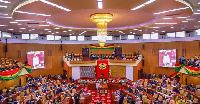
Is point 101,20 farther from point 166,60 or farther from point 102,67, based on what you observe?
point 166,60

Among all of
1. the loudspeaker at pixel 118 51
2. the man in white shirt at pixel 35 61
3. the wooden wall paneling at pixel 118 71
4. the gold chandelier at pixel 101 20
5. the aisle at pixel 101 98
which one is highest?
the gold chandelier at pixel 101 20

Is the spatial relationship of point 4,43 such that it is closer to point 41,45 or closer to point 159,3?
point 41,45

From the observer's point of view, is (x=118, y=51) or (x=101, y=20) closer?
(x=101, y=20)

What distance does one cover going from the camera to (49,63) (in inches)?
1236

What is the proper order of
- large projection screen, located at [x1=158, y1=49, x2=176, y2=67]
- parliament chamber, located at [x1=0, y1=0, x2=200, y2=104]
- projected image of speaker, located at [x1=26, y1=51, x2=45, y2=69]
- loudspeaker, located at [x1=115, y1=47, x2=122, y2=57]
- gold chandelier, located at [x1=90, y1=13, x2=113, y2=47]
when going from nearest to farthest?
gold chandelier, located at [x1=90, y1=13, x2=113, y2=47], parliament chamber, located at [x1=0, y1=0, x2=200, y2=104], large projection screen, located at [x1=158, y1=49, x2=176, y2=67], projected image of speaker, located at [x1=26, y1=51, x2=45, y2=69], loudspeaker, located at [x1=115, y1=47, x2=122, y2=57]

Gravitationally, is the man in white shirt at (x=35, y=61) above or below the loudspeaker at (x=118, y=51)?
below

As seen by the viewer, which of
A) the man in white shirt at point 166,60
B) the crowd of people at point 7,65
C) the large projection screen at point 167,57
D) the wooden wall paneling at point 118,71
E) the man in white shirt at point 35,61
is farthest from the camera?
the man in white shirt at point 35,61

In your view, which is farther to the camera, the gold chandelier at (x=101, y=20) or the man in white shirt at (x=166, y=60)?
the man in white shirt at (x=166, y=60)

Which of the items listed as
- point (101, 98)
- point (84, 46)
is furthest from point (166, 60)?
point (101, 98)

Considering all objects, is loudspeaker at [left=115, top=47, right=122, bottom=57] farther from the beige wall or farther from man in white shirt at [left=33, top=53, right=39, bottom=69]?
man in white shirt at [left=33, top=53, right=39, bottom=69]

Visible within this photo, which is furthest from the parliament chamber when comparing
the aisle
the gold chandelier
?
the gold chandelier

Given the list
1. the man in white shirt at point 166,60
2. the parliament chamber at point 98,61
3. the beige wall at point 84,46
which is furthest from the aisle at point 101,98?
the beige wall at point 84,46

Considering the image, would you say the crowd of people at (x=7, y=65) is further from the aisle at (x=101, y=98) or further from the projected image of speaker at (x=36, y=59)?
the aisle at (x=101, y=98)

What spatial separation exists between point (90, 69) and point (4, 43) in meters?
12.6
